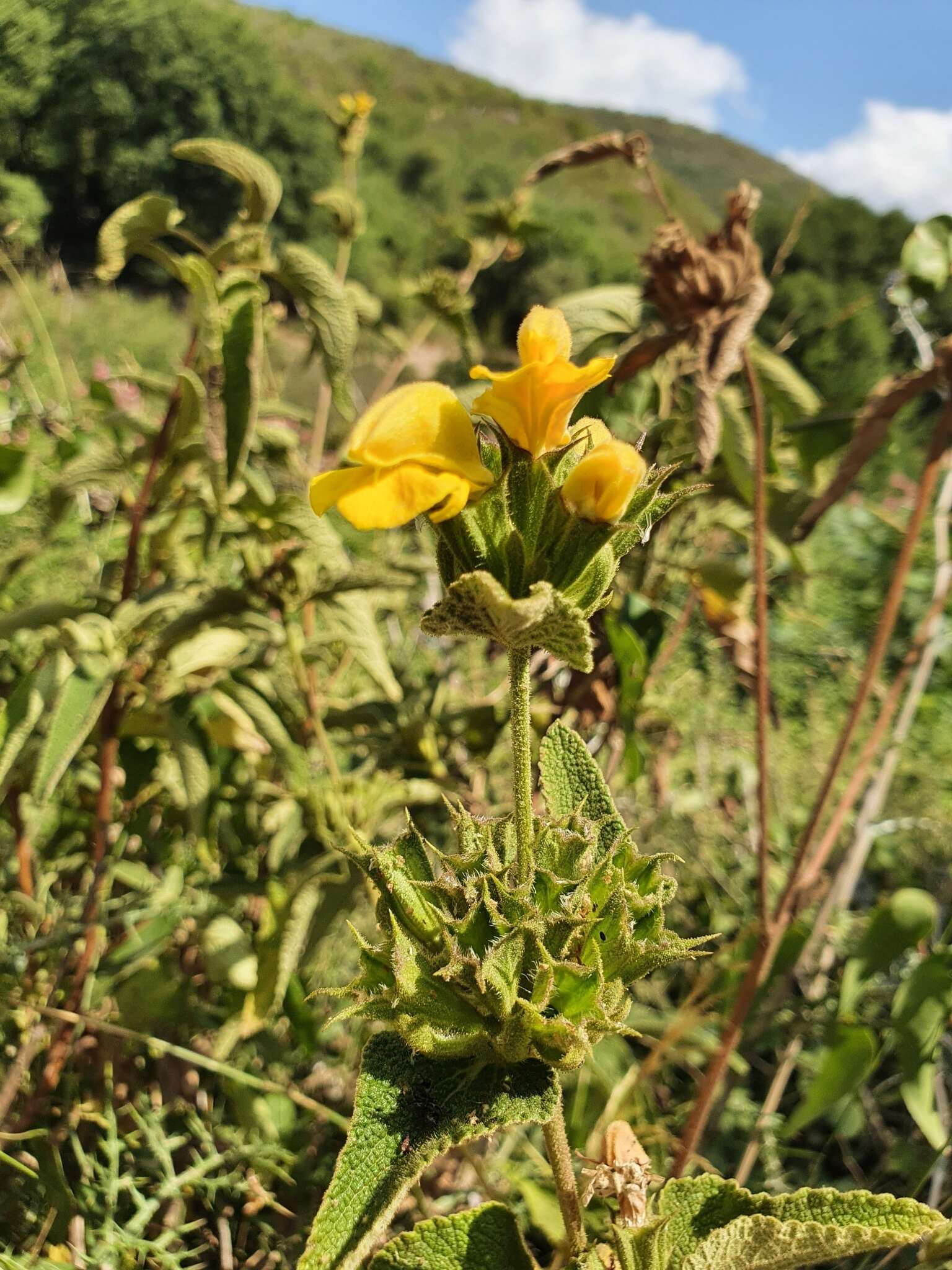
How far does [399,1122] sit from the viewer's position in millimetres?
297

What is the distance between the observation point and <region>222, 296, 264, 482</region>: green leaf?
0.57m

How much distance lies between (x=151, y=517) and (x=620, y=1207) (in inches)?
26.4

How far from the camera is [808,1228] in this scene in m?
0.30

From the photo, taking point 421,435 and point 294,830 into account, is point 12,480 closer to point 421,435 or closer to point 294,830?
point 294,830

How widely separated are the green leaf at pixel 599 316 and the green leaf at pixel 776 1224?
470 mm

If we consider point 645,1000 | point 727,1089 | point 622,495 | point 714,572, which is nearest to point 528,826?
point 622,495

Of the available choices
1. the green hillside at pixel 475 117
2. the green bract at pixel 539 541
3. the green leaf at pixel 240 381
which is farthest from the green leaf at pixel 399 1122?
the green hillside at pixel 475 117

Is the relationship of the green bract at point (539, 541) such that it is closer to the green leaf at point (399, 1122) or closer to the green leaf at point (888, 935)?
the green leaf at point (399, 1122)

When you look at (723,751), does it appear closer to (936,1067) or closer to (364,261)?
(936,1067)

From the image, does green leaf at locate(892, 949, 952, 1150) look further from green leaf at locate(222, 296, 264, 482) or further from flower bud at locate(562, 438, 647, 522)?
green leaf at locate(222, 296, 264, 482)

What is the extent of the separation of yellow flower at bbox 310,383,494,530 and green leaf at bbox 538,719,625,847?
0.45 feet

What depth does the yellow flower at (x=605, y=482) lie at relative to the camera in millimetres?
276

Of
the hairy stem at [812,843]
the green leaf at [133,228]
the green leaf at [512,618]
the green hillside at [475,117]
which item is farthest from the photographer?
the green hillside at [475,117]

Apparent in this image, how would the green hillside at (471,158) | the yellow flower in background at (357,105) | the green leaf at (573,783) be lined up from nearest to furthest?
the green leaf at (573,783), the yellow flower in background at (357,105), the green hillside at (471,158)
